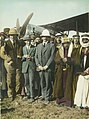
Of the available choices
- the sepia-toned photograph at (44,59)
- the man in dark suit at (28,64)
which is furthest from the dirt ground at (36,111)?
the man in dark suit at (28,64)

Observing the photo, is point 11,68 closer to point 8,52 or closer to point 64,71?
point 8,52

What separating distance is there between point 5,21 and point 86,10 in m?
0.63

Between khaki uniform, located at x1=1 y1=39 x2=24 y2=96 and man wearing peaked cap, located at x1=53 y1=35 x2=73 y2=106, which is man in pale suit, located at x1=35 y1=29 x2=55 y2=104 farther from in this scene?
khaki uniform, located at x1=1 y1=39 x2=24 y2=96

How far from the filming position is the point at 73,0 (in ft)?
6.91

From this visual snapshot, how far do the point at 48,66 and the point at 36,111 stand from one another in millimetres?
369

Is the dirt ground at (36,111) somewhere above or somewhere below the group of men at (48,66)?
below

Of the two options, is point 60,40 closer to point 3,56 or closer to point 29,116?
point 3,56

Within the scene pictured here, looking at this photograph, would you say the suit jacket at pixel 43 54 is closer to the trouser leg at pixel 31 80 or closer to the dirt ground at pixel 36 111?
the trouser leg at pixel 31 80

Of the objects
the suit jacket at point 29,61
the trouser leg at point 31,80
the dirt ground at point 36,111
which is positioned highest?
the suit jacket at point 29,61

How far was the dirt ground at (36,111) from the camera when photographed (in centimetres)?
215

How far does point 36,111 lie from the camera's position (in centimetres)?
216

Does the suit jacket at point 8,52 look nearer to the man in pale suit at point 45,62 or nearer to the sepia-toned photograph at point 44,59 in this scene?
the sepia-toned photograph at point 44,59

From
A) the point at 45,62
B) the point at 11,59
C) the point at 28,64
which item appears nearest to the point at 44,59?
the point at 45,62

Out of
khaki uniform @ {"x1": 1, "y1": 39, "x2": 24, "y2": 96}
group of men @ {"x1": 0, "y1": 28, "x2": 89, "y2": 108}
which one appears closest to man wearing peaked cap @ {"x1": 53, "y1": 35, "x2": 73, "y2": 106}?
group of men @ {"x1": 0, "y1": 28, "x2": 89, "y2": 108}
